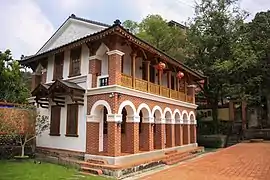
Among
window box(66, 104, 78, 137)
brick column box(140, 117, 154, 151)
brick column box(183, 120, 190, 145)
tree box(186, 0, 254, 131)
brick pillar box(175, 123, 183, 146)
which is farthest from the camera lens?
tree box(186, 0, 254, 131)

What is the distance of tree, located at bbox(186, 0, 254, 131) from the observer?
918 inches

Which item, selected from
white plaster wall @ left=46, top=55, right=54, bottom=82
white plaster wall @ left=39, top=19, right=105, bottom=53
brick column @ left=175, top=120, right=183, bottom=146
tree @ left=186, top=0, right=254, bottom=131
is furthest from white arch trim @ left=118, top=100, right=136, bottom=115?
tree @ left=186, top=0, right=254, bottom=131

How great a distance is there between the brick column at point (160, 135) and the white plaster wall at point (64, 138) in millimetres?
4684

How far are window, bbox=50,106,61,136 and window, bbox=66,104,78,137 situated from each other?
0.82 m

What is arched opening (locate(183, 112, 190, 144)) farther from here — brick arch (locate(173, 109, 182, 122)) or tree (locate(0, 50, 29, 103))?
tree (locate(0, 50, 29, 103))

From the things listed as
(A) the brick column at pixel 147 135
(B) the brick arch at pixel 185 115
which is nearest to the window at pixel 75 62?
(A) the brick column at pixel 147 135

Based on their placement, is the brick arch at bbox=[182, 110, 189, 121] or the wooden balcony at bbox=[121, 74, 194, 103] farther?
the brick arch at bbox=[182, 110, 189, 121]

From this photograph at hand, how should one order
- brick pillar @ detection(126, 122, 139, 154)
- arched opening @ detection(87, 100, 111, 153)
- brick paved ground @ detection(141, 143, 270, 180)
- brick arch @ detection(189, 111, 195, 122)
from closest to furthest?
brick paved ground @ detection(141, 143, 270, 180) < arched opening @ detection(87, 100, 111, 153) < brick pillar @ detection(126, 122, 139, 154) < brick arch @ detection(189, 111, 195, 122)

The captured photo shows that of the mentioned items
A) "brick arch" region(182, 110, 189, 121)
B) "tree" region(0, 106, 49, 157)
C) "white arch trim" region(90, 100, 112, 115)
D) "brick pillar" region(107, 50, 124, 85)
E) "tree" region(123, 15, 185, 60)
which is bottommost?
"tree" region(0, 106, 49, 157)

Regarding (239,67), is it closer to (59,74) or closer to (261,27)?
(261,27)

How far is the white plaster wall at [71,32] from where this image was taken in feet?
49.9

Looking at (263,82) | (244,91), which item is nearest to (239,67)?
(244,91)

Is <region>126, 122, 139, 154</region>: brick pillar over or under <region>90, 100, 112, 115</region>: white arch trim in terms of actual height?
under

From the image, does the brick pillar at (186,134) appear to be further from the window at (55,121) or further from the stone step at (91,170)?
the stone step at (91,170)
